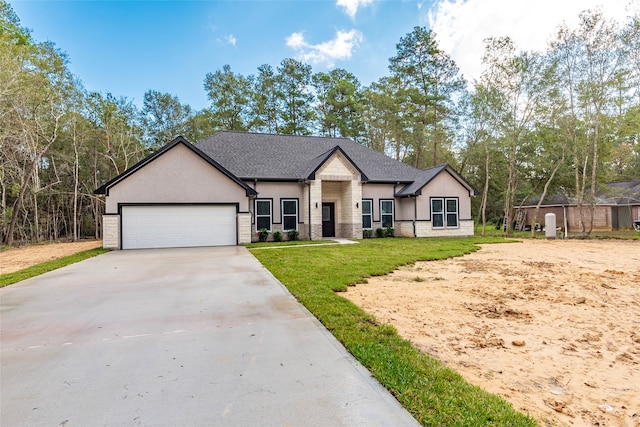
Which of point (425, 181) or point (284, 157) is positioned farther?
point (284, 157)

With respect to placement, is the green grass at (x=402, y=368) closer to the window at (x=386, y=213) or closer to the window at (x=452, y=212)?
the window at (x=386, y=213)

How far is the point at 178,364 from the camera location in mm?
3062

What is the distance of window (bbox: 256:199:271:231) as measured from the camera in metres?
16.6

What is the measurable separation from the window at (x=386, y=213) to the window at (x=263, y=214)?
22.8ft

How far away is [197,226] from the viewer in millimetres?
14258

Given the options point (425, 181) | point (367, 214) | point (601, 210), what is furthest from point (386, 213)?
point (601, 210)

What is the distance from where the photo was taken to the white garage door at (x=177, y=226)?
13578mm

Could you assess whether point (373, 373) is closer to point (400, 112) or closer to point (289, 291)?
point (289, 291)

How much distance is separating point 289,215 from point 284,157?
3.89 metres

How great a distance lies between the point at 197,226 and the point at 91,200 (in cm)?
1663

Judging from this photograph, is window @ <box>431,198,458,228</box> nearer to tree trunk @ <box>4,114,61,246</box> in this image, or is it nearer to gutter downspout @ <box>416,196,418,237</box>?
gutter downspout @ <box>416,196,418,237</box>

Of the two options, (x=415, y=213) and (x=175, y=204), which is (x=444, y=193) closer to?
(x=415, y=213)

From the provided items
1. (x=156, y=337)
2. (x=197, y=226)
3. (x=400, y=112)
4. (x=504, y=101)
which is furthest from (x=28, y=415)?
(x=400, y=112)

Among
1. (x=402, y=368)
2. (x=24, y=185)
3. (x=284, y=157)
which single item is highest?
(x=284, y=157)
